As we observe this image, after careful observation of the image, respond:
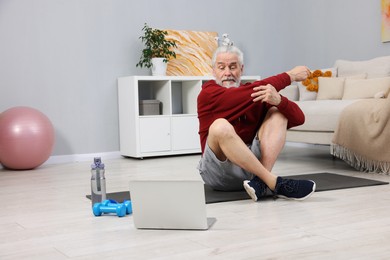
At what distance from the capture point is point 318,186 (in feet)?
9.38

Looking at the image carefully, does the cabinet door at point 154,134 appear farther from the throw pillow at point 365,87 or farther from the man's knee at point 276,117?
the man's knee at point 276,117

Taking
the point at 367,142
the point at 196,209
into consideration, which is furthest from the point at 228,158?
the point at 367,142

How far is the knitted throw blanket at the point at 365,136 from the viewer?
10.7ft

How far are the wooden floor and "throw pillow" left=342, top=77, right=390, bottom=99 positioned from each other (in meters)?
1.37

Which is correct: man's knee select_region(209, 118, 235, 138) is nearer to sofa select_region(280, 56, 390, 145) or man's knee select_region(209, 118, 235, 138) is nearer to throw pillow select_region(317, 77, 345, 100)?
sofa select_region(280, 56, 390, 145)

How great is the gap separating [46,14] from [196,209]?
10.6ft

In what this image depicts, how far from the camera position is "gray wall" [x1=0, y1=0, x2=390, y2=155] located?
4.51 meters

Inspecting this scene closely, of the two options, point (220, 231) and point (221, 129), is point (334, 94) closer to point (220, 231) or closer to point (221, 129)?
point (221, 129)

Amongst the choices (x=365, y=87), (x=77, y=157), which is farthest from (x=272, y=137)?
(x=77, y=157)

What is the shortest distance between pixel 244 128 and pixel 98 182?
760mm

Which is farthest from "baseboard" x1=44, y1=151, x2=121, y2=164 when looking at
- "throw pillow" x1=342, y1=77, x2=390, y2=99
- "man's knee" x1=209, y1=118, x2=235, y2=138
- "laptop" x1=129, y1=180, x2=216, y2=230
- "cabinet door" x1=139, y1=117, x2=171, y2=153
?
"laptop" x1=129, y1=180, x2=216, y2=230

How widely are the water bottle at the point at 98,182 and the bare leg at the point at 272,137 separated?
2.57 ft

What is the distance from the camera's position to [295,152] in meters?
4.97

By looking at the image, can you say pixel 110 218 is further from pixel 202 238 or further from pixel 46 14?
pixel 46 14
